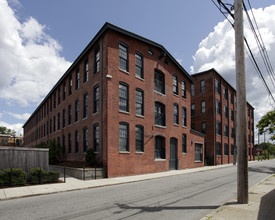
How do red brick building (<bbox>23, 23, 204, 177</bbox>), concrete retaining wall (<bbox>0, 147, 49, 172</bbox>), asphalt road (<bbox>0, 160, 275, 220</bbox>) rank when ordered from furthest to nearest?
1. red brick building (<bbox>23, 23, 204, 177</bbox>)
2. concrete retaining wall (<bbox>0, 147, 49, 172</bbox>)
3. asphalt road (<bbox>0, 160, 275, 220</bbox>)

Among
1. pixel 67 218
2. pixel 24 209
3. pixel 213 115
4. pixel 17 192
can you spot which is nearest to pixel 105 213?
pixel 67 218

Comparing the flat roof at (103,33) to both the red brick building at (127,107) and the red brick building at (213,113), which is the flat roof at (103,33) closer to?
the red brick building at (127,107)

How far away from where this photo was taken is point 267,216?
22.1 feet

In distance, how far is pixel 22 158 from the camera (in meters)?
13.8

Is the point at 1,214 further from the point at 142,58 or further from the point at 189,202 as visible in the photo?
the point at 142,58

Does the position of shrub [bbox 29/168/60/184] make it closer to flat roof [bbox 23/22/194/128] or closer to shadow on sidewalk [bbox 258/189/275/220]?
shadow on sidewalk [bbox 258/189/275/220]

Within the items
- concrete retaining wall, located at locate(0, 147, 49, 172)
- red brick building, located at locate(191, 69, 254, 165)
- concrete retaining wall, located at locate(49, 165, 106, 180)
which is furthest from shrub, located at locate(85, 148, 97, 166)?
red brick building, located at locate(191, 69, 254, 165)

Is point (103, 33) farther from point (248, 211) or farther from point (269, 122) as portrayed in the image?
point (269, 122)

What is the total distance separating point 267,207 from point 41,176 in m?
11.8

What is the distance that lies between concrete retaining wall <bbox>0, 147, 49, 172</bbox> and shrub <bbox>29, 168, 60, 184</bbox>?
72 centimetres

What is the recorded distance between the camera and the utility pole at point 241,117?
25.8 feet

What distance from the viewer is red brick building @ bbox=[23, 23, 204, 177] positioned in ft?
60.5

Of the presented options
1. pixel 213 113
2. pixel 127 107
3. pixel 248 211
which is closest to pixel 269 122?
pixel 213 113

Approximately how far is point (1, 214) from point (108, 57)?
13.7 m
